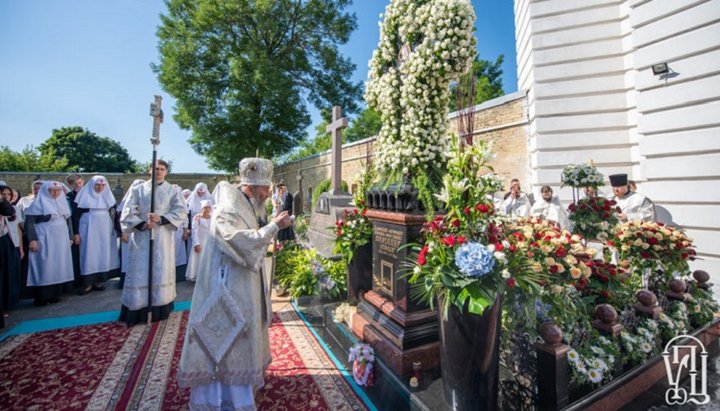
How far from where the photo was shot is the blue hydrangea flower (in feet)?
6.72

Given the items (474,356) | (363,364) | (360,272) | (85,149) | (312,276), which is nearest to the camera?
(474,356)

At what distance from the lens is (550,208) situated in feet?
25.4

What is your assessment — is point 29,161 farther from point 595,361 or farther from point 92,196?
point 595,361

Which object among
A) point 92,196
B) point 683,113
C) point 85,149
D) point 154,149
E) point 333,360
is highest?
point 85,149

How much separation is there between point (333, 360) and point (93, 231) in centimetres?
591

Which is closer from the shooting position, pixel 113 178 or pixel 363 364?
pixel 363 364

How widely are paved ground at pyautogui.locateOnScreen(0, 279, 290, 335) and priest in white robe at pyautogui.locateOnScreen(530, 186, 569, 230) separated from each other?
6.49 meters

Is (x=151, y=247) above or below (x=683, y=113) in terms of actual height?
below

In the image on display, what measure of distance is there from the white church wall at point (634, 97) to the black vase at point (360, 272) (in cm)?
650

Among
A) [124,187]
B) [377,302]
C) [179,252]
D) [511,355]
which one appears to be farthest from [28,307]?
[124,187]

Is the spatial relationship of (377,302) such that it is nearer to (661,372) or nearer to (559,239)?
(559,239)

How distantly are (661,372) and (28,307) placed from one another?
29.9ft

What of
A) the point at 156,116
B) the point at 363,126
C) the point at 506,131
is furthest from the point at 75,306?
the point at 363,126

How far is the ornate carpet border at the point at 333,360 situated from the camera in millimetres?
2926
